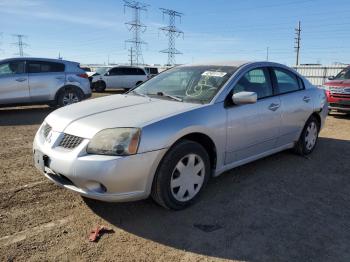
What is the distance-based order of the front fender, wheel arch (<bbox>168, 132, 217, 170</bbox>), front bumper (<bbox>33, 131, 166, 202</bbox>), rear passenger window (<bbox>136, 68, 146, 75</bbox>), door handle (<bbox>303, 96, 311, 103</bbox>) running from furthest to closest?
rear passenger window (<bbox>136, 68, 146, 75</bbox>), door handle (<bbox>303, 96, 311, 103</bbox>), wheel arch (<bbox>168, 132, 217, 170</bbox>), the front fender, front bumper (<bbox>33, 131, 166, 202</bbox>)

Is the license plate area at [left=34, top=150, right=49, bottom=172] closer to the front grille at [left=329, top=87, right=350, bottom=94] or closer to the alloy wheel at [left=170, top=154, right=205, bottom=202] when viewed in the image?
the alloy wheel at [left=170, top=154, right=205, bottom=202]

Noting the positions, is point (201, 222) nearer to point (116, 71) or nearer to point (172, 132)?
point (172, 132)

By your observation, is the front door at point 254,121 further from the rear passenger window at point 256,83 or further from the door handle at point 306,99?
the door handle at point 306,99

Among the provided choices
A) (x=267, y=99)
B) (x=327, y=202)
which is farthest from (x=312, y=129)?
(x=327, y=202)

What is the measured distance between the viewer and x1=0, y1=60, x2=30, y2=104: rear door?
9.88 meters

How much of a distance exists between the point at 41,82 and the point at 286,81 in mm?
7610

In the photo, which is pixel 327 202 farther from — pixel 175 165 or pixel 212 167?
pixel 175 165

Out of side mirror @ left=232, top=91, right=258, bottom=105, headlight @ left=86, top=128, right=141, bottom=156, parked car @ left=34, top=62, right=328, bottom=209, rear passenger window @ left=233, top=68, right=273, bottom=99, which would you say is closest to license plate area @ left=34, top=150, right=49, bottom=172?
parked car @ left=34, top=62, right=328, bottom=209

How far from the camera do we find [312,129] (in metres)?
5.92

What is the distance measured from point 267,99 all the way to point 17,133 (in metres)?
5.31

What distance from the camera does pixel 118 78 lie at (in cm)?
2267

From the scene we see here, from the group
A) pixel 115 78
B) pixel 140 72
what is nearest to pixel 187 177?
pixel 115 78

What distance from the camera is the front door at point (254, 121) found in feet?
13.7

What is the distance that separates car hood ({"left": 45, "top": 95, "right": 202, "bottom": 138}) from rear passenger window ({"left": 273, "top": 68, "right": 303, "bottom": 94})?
1.80m
